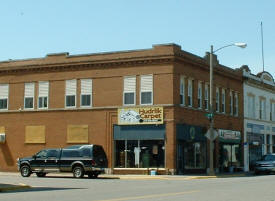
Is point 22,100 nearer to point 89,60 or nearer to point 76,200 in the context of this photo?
point 89,60

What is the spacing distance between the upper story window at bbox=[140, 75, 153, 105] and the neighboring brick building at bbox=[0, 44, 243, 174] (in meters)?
0.07

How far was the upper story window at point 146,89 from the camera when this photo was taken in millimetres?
37219

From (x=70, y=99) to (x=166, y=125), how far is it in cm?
829

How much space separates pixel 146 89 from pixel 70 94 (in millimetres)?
6412

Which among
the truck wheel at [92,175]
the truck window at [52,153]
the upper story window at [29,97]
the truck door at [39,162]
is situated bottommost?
the truck wheel at [92,175]

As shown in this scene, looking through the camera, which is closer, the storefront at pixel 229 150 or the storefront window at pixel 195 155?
the storefront window at pixel 195 155

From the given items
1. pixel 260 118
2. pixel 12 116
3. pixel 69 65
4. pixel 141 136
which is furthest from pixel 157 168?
pixel 260 118

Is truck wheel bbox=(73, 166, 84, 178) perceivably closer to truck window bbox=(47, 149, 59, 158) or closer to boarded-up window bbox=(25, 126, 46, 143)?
truck window bbox=(47, 149, 59, 158)

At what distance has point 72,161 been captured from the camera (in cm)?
3195

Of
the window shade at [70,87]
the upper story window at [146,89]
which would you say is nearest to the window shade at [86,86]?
the window shade at [70,87]

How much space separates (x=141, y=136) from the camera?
36.9 metres

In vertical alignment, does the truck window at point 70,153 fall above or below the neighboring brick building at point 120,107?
below

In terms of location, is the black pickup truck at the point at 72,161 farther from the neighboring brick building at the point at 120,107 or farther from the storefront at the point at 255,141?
the storefront at the point at 255,141

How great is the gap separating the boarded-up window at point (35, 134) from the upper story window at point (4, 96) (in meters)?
3.02
